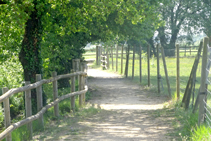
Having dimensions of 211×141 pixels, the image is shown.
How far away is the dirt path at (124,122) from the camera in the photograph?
694 cm

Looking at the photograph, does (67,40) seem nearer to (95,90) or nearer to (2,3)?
(95,90)

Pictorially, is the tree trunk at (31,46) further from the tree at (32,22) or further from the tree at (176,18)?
the tree at (176,18)

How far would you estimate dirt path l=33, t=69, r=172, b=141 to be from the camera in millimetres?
6938

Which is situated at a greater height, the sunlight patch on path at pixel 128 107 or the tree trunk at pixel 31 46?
the tree trunk at pixel 31 46

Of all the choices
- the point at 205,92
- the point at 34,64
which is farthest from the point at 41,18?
the point at 205,92

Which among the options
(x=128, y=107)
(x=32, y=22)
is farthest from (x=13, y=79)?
(x=128, y=107)

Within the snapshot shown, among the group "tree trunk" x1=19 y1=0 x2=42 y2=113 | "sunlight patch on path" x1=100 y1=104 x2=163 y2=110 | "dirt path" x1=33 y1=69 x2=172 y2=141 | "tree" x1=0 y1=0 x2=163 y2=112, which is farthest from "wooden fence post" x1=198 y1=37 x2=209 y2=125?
"tree trunk" x1=19 y1=0 x2=42 y2=113

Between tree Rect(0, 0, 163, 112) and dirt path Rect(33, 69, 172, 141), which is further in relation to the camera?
tree Rect(0, 0, 163, 112)

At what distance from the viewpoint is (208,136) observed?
189 inches

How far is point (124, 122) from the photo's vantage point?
855cm

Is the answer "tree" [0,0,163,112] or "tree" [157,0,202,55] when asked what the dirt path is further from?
"tree" [157,0,202,55]

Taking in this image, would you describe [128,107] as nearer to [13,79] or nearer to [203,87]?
[13,79]

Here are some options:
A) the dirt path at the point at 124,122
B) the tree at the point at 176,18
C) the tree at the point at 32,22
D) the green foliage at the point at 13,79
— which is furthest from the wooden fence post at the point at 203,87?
the tree at the point at 176,18

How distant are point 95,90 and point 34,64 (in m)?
6.53
